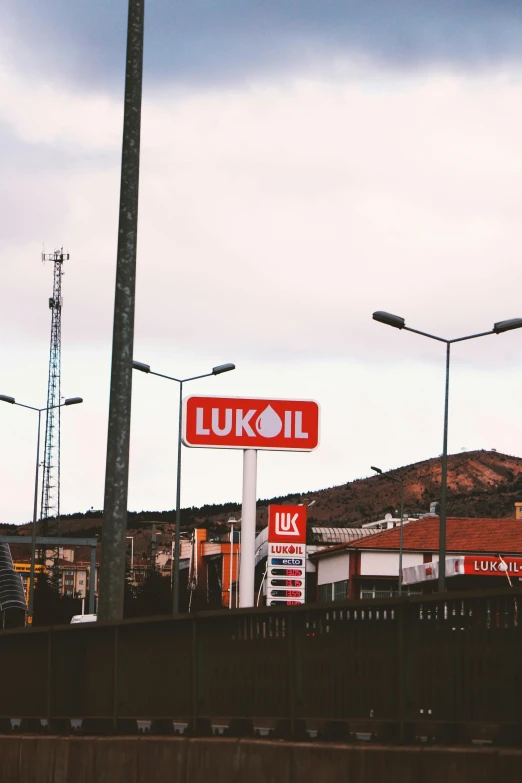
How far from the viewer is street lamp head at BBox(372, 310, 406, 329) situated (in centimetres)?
3981

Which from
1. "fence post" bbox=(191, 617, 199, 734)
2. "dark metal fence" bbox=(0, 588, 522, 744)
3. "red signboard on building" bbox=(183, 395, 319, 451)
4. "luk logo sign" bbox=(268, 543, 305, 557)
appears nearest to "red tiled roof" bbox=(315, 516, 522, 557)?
"luk logo sign" bbox=(268, 543, 305, 557)

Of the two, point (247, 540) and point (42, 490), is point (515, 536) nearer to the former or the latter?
point (42, 490)

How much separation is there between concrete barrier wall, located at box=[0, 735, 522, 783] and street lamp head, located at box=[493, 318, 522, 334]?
88.4 feet

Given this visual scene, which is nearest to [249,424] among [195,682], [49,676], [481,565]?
[49,676]

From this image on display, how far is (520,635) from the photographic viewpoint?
8.66m

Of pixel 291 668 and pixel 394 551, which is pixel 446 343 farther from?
pixel 394 551

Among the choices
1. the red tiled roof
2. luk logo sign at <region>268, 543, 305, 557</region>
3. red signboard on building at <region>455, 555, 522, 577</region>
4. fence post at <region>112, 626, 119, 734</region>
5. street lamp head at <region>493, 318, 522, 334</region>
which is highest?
street lamp head at <region>493, 318, 522, 334</region>

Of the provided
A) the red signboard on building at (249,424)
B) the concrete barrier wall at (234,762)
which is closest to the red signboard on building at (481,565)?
the red signboard on building at (249,424)

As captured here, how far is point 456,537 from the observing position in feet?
319

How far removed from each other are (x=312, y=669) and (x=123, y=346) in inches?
160

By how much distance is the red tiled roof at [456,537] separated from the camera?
3674 inches

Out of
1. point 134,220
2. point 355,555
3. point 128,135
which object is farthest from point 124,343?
point 355,555

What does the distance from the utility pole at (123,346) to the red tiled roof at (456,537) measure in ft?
264

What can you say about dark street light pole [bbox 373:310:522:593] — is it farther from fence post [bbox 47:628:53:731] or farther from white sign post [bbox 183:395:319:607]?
fence post [bbox 47:628:53:731]
